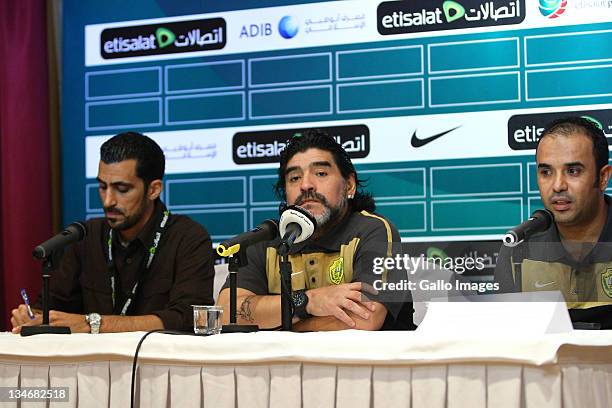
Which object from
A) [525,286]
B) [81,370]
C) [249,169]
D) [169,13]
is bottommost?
[81,370]

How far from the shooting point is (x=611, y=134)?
3721 millimetres

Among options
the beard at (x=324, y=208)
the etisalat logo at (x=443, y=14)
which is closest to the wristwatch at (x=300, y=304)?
the beard at (x=324, y=208)

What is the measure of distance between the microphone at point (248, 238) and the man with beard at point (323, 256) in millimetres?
221

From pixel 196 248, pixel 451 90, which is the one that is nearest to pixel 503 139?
pixel 451 90

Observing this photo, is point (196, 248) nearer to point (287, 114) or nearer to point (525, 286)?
point (287, 114)

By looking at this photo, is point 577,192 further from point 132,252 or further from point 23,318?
point 23,318

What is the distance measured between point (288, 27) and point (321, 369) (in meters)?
2.62

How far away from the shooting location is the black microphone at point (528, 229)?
2.19 metres

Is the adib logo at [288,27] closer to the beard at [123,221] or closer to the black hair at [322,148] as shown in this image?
the black hair at [322,148]

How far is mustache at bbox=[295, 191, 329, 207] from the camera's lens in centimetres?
309

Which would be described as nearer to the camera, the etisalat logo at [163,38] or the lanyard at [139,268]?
the lanyard at [139,268]

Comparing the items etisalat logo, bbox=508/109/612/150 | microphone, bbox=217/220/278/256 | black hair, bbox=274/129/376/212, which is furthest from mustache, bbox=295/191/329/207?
etisalat logo, bbox=508/109/612/150

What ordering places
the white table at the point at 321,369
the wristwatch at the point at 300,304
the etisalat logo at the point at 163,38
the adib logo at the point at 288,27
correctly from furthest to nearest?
the etisalat logo at the point at 163,38 < the adib logo at the point at 288,27 < the wristwatch at the point at 300,304 < the white table at the point at 321,369

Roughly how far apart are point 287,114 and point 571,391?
2680mm
